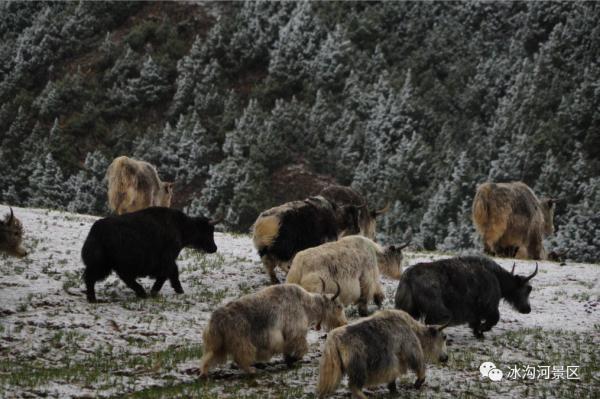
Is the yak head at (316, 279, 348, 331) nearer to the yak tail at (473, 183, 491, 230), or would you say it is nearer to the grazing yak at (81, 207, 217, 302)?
the grazing yak at (81, 207, 217, 302)

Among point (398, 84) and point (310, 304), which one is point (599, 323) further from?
point (398, 84)

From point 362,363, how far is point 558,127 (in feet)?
109

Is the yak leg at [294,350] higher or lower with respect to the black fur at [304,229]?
lower

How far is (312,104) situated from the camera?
4641 centimetres

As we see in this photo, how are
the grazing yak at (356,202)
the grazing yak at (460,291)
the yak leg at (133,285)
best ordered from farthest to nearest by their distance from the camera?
1. the grazing yak at (356,202)
2. the yak leg at (133,285)
3. the grazing yak at (460,291)

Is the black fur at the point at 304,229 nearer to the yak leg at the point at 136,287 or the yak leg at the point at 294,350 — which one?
the yak leg at the point at 136,287

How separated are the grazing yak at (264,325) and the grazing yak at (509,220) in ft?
31.4

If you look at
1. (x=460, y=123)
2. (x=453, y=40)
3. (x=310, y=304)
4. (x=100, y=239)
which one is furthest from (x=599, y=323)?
(x=453, y=40)

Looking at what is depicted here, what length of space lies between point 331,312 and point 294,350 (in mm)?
921

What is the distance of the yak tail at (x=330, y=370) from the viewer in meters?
8.24

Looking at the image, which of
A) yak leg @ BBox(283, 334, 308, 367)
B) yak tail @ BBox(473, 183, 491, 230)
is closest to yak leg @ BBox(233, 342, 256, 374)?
yak leg @ BBox(283, 334, 308, 367)

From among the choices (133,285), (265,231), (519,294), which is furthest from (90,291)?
(519,294)

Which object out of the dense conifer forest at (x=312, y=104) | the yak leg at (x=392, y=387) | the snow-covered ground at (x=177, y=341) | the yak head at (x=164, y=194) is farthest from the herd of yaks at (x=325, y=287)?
the dense conifer forest at (x=312, y=104)

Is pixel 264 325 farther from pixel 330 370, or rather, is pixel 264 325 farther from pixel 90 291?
pixel 90 291
